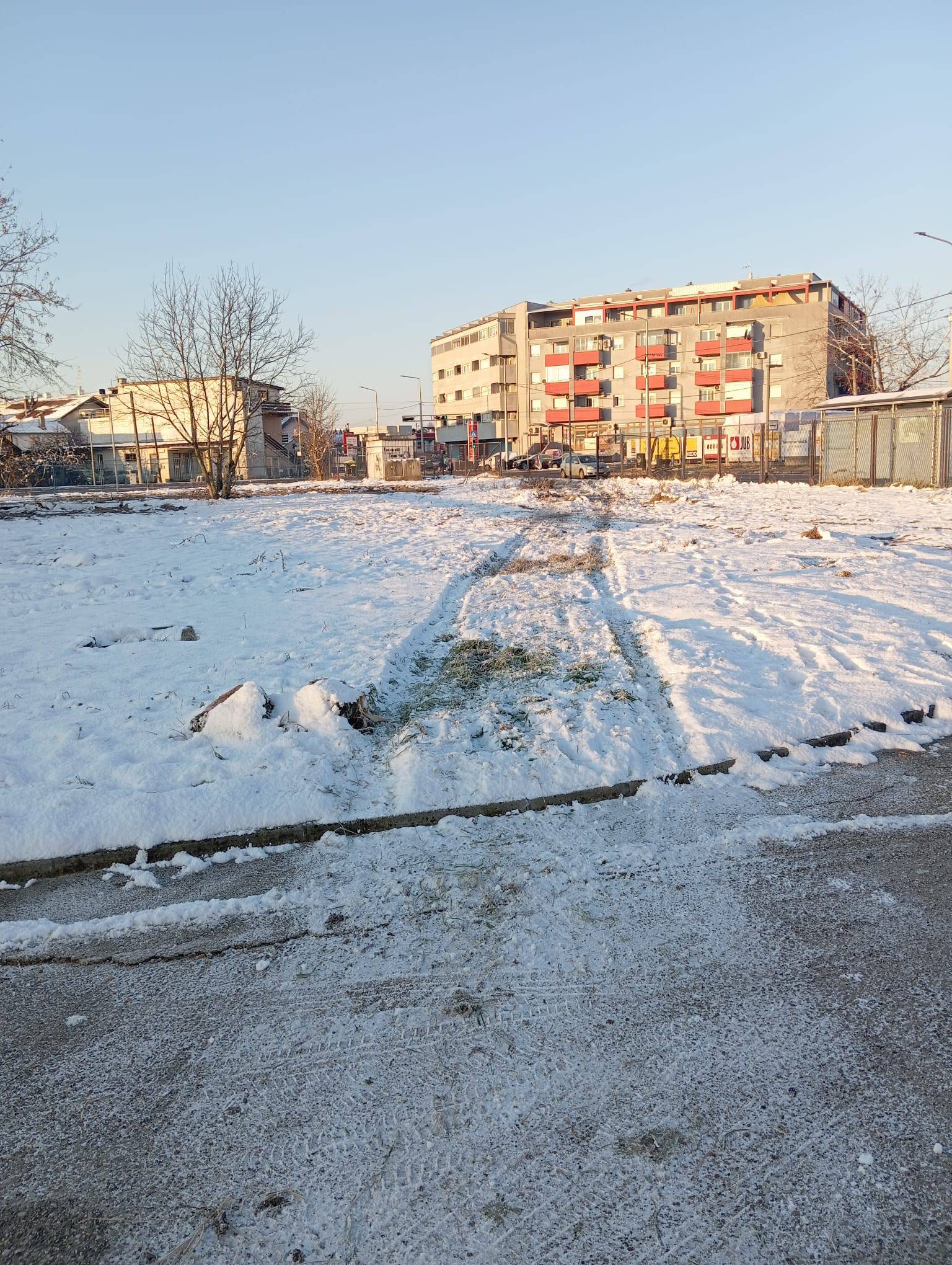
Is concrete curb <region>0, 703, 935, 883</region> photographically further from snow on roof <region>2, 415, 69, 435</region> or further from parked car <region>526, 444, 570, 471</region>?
snow on roof <region>2, 415, 69, 435</region>

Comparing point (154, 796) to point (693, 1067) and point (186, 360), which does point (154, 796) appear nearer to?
point (693, 1067)

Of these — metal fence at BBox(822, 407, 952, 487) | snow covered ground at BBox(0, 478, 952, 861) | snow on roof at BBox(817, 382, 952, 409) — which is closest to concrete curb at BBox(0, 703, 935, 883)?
snow covered ground at BBox(0, 478, 952, 861)

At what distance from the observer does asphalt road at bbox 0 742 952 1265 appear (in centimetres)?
201

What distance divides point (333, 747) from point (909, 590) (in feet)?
21.5

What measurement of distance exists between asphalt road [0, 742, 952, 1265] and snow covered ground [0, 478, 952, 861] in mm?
798

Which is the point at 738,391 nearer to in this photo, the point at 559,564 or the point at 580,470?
the point at 580,470

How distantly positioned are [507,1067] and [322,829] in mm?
1971

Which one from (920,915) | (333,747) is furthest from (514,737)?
(920,915)

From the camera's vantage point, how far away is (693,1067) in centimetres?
249

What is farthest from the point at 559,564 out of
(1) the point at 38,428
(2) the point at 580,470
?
(1) the point at 38,428

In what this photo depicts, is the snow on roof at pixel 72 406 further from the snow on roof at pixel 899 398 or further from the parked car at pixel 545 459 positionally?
the snow on roof at pixel 899 398

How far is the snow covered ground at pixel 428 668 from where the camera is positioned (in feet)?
15.2

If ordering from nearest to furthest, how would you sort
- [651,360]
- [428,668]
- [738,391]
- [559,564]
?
[428,668], [559,564], [738,391], [651,360]

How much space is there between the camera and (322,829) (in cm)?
426
